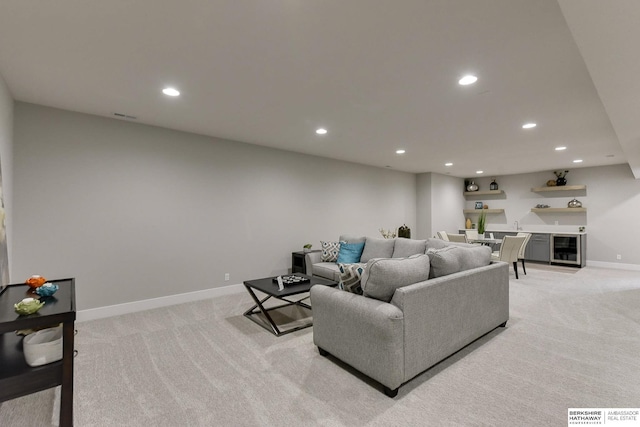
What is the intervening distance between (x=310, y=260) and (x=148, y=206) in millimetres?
2608

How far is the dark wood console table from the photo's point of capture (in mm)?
1592

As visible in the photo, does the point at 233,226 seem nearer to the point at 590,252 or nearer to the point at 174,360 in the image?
the point at 174,360

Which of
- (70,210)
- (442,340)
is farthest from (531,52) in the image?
(70,210)

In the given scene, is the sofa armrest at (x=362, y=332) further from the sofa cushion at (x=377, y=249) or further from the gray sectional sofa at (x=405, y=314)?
the sofa cushion at (x=377, y=249)

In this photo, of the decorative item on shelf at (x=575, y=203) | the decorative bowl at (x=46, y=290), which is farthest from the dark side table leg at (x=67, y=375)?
the decorative item on shelf at (x=575, y=203)

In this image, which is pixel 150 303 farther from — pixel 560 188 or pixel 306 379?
pixel 560 188

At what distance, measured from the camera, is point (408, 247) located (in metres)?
4.56

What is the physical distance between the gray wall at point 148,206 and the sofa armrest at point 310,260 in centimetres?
51

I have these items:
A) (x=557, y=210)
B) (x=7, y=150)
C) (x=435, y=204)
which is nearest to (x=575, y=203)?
(x=557, y=210)

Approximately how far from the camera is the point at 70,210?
Result: 139 inches

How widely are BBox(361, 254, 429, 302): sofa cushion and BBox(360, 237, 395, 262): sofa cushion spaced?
2408mm

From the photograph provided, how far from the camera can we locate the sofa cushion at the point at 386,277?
228 cm

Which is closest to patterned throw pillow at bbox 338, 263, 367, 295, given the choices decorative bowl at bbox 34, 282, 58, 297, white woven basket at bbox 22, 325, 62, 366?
white woven basket at bbox 22, 325, 62, 366

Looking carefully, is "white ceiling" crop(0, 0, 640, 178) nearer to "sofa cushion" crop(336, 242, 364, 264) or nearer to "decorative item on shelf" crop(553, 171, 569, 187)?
"sofa cushion" crop(336, 242, 364, 264)
